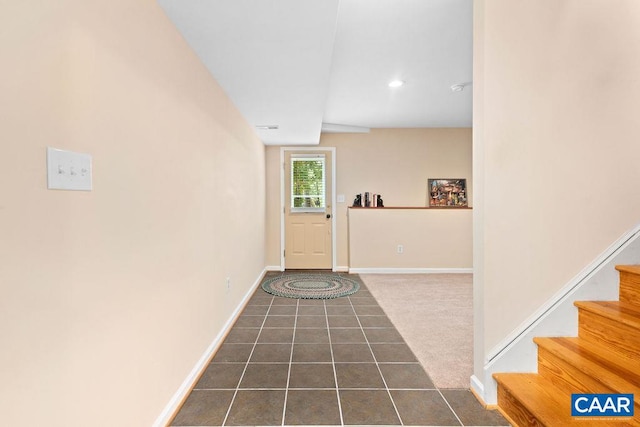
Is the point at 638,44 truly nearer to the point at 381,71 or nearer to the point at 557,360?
the point at 557,360

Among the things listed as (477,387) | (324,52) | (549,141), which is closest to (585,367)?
(477,387)

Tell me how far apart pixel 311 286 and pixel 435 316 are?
5.45ft

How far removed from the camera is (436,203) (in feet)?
16.9

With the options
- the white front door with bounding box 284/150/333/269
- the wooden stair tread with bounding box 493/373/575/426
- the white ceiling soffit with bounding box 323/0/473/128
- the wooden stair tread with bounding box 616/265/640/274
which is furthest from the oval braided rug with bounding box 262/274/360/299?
the wooden stair tread with bounding box 616/265/640/274

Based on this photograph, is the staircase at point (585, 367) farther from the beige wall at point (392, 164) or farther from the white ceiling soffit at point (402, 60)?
the beige wall at point (392, 164)

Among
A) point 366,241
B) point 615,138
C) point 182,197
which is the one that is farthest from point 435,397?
point 366,241

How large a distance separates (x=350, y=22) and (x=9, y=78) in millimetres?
2004

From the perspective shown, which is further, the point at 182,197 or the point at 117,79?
the point at 182,197

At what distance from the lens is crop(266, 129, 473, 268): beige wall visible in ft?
16.9

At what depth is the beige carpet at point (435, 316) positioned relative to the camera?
2014 mm

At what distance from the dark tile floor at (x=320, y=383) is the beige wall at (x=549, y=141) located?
50 centimetres

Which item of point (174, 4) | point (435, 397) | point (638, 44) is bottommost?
point (435, 397)

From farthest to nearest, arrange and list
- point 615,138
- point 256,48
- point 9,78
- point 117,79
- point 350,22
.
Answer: point 350,22
point 256,48
point 615,138
point 117,79
point 9,78

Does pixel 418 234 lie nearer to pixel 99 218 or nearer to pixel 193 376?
pixel 193 376
